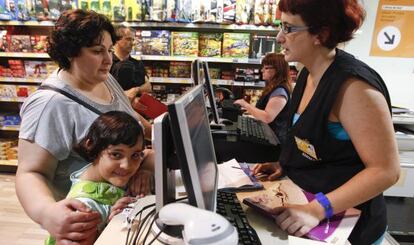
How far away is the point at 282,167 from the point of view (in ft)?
4.46

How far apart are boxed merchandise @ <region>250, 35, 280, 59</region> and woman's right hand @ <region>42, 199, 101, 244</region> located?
8.63ft

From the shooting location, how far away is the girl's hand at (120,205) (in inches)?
39.0

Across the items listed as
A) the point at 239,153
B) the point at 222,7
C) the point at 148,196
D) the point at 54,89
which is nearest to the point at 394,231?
the point at 239,153

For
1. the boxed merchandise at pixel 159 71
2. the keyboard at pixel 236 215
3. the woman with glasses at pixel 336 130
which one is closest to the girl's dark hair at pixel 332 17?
the woman with glasses at pixel 336 130

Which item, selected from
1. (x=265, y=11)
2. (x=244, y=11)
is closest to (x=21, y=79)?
(x=244, y=11)

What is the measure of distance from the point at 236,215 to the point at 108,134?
0.53 meters

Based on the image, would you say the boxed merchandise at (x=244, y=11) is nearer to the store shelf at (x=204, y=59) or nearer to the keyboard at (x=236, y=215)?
the store shelf at (x=204, y=59)

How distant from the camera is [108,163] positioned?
3.49 ft

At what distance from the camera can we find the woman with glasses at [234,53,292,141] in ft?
8.24

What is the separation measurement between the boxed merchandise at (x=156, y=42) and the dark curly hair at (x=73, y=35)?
1.95 meters

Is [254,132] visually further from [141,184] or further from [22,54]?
[22,54]

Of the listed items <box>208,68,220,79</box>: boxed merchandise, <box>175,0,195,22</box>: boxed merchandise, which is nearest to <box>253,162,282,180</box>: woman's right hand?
<box>208,68,220,79</box>: boxed merchandise

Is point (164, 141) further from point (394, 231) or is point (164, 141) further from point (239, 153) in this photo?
point (394, 231)

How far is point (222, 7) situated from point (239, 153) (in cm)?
184
